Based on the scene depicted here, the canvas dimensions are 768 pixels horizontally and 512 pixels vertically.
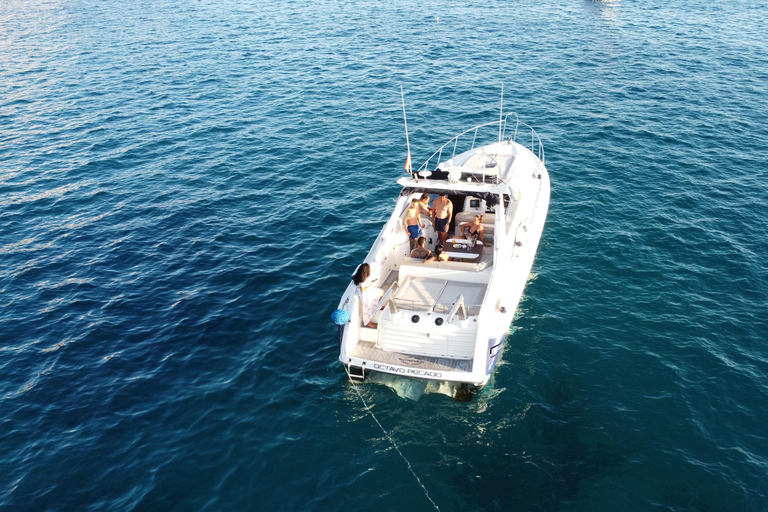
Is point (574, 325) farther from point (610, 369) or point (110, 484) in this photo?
point (110, 484)

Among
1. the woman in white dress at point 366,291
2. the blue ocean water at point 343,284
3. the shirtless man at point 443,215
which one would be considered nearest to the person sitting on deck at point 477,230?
the shirtless man at point 443,215

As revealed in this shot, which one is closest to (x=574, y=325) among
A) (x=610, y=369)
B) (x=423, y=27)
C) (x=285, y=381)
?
(x=610, y=369)

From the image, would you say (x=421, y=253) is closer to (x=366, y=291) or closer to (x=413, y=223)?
(x=413, y=223)

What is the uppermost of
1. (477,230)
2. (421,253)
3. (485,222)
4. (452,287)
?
(477,230)

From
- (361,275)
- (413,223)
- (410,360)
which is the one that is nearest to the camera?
(410,360)

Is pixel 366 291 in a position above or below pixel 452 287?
above

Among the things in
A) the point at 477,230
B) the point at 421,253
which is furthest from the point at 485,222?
the point at 421,253

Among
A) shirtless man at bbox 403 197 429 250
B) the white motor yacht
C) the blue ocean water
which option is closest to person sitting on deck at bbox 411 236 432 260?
the white motor yacht
